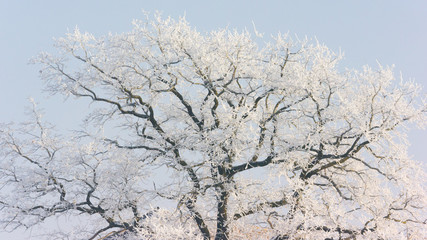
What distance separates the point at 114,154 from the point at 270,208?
4.39m

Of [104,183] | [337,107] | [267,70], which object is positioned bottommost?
[104,183]

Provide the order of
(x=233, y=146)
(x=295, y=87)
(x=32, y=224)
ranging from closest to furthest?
1. (x=233, y=146)
2. (x=295, y=87)
3. (x=32, y=224)

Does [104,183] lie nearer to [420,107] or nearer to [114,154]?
[114,154]

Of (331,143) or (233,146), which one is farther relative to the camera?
(331,143)

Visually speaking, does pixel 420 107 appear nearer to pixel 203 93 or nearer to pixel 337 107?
pixel 337 107

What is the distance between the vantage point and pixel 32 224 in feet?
40.5

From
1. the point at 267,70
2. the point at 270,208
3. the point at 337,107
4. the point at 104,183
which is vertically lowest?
the point at 270,208

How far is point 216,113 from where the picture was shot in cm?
→ 1177

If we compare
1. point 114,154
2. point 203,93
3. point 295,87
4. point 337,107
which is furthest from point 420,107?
point 114,154

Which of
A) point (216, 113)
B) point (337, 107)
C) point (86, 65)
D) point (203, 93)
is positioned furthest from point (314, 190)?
point (86, 65)

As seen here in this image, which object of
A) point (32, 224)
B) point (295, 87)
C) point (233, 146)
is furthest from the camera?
point (32, 224)

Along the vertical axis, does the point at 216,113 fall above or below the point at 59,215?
above

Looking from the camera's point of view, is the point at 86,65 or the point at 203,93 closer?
the point at 86,65

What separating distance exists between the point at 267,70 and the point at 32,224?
7.45 meters
